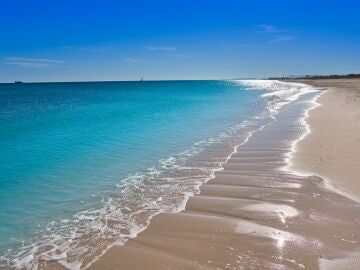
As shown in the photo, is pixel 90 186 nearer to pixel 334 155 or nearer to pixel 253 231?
pixel 253 231

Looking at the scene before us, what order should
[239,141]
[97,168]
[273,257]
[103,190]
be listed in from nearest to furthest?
[273,257] < [103,190] < [97,168] < [239,141]

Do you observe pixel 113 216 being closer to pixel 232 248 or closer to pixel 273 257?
pixel 232 248

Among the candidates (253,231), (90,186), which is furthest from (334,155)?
(90,186)

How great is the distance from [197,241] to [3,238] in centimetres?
383

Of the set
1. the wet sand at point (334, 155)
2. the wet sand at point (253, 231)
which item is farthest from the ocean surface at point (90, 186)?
the wet sand at point (334, 155)

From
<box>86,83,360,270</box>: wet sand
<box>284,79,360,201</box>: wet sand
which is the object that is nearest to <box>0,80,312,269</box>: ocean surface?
<box>86,83,360,270</box>: wet sand

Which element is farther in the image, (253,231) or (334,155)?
(334,155)

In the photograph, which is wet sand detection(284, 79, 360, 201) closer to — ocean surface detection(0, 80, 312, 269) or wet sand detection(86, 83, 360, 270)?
wet sand detection(86, 83, 360, 270)

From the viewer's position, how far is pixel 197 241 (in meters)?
5.84

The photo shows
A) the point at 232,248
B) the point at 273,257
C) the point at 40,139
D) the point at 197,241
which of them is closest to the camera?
the point at 273,257

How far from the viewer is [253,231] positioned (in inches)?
241

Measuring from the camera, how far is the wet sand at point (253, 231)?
5121 millimetres

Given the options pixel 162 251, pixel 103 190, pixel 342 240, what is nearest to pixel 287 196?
pixel 342 240

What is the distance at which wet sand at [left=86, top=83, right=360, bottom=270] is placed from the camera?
5.12m
